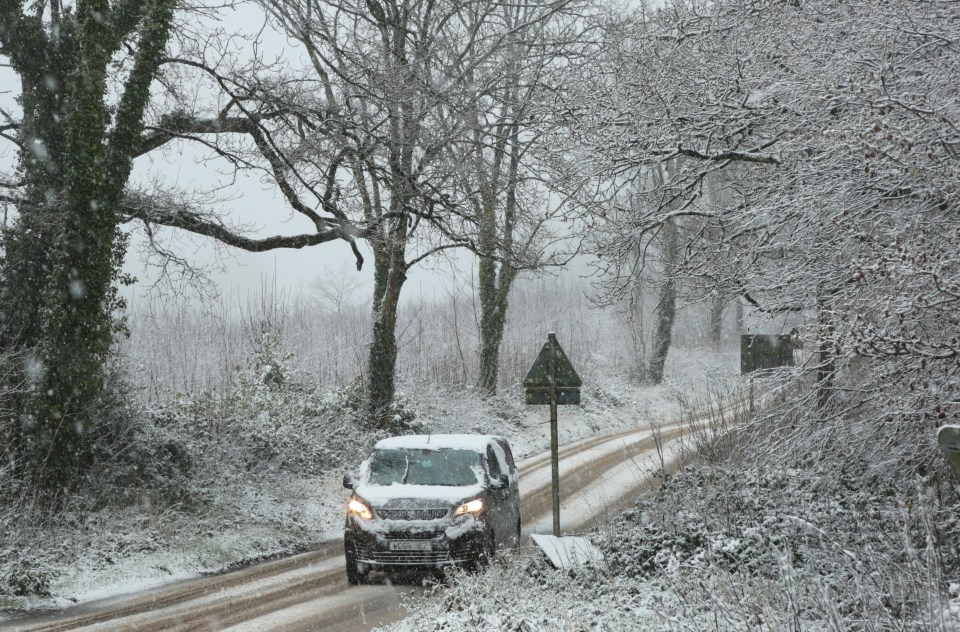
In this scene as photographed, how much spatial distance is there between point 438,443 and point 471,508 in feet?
4.89

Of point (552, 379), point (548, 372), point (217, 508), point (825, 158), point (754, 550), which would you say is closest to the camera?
point (825, 158)

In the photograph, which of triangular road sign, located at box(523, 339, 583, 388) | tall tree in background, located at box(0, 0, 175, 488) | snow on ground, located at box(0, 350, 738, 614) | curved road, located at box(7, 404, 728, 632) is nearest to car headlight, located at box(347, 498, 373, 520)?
curved road, located at box(7, 404, 728, 632)

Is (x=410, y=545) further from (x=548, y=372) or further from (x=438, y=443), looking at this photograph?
(x=548, y=372)

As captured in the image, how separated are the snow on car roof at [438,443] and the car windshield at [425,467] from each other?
0.07 meters

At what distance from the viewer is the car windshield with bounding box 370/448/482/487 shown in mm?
10461

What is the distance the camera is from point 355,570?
389 inches

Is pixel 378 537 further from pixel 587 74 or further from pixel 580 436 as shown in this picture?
pixel 580 436

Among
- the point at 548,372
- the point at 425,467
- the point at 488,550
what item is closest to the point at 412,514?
the point at 425,467

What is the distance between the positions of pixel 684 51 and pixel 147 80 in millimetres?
8687

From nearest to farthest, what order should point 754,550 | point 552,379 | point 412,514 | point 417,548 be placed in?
1. point 754,550
2. point 417,548
3. point 412,514
4. point 552,379

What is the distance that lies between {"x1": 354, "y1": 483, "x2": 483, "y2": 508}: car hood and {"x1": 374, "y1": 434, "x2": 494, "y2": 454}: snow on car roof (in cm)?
89

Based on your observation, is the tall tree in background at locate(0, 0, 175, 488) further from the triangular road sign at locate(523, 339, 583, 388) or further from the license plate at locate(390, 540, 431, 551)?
the triangular road sign at locate(523, 339, 583, 388)

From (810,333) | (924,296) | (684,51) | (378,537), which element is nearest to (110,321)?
(378,537)

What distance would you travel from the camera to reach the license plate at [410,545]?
964 cm
